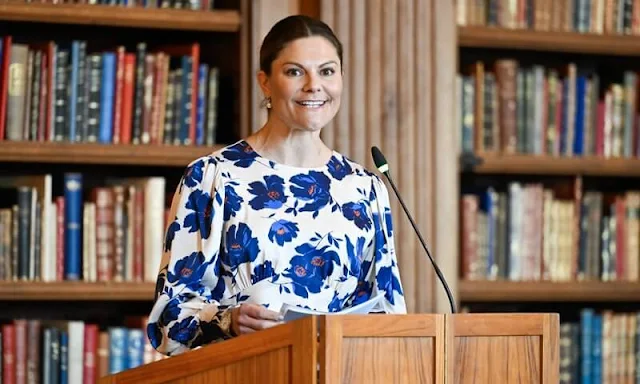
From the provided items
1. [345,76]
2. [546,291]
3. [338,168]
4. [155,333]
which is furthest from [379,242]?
[546,291]

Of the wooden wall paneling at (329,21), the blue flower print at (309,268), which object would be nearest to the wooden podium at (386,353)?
the blue flower print at (309,268)

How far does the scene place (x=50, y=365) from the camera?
11.6ft

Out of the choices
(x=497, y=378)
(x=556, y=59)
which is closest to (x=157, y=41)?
(x=556, y=59)

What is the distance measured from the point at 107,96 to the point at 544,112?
4.32 ft

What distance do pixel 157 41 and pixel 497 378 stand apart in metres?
2.00

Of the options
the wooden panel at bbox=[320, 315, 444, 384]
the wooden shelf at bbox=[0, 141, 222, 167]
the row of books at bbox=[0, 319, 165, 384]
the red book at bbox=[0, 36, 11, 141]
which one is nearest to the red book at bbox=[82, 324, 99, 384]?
the row of books at bbox=[0, 319, 165, 384]

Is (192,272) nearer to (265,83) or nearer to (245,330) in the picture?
(245,330)

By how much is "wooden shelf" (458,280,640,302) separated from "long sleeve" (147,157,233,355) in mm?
1494

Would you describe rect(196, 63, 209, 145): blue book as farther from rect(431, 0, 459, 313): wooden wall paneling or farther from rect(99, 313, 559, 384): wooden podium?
rect(99, 313, 559, 384): wooden podium

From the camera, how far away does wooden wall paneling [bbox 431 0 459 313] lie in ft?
12.5

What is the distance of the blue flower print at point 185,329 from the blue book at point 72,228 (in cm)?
120

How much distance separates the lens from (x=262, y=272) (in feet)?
8.30

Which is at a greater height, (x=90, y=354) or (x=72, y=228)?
(x=72, y=228)

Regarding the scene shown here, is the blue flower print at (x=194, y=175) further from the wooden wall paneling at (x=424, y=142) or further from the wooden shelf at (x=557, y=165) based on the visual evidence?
the wooden shelf at (x=557, y=165)
